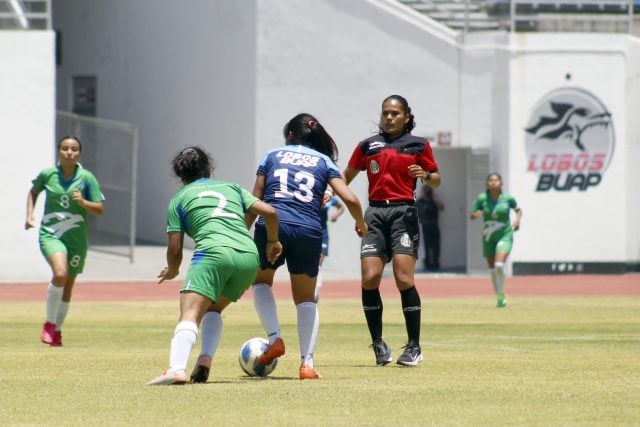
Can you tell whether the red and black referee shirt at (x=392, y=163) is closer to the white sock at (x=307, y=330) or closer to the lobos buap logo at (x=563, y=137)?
the white sock at (x=307, y=330)

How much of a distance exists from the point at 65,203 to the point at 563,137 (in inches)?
795

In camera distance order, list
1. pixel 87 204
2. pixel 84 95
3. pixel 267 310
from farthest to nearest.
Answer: pixel 84 95, pixel 87 204, pixel 267 310

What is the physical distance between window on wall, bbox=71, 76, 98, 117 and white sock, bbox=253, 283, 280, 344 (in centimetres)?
2895

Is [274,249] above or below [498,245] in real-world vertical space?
above

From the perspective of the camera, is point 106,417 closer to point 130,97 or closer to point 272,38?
point 272,38

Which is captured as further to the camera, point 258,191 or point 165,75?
point 165,75

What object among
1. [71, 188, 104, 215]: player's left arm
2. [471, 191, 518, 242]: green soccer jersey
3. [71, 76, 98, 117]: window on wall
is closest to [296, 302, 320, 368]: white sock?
[71, 188, 104, 215]: player's left arm

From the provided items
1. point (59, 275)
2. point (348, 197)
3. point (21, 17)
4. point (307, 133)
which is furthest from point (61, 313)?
point (21, 17)

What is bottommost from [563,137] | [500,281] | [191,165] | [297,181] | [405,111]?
[500,281]

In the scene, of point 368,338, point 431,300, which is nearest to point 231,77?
point 431,300

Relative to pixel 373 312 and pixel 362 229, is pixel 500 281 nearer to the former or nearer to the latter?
pixel 373 312

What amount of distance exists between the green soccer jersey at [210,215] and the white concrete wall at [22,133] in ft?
65.7

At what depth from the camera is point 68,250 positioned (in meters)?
15.7

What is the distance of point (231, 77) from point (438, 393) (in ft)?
82.8
